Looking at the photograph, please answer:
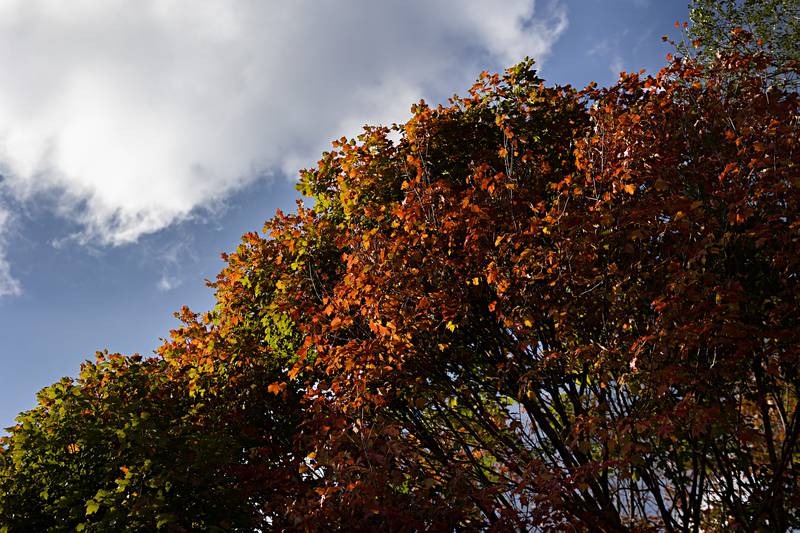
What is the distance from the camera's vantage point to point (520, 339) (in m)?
8.65

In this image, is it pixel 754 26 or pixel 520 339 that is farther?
pixel 754 26

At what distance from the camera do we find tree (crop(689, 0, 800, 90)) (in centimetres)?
1884

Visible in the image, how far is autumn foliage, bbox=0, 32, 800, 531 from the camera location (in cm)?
707

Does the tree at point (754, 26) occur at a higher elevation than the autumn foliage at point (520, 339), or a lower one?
higher

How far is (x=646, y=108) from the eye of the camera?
28.0 feet

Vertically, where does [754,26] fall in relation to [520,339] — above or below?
above

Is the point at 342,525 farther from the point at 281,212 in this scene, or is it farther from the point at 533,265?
the point at 281,212

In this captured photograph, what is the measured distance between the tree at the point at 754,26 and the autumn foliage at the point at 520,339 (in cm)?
1172

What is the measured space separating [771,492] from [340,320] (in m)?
6.12

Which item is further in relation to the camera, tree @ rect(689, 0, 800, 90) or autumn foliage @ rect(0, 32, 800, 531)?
tree @ rect(689, 0, 800, 90)

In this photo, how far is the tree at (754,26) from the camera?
18.8m

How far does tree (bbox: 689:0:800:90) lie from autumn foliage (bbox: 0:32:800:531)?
461 inches

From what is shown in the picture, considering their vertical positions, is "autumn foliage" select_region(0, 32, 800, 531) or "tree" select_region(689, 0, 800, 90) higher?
"tree" select_region(689, 0, 800, 90)

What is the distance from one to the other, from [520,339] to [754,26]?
1738 centimetres
